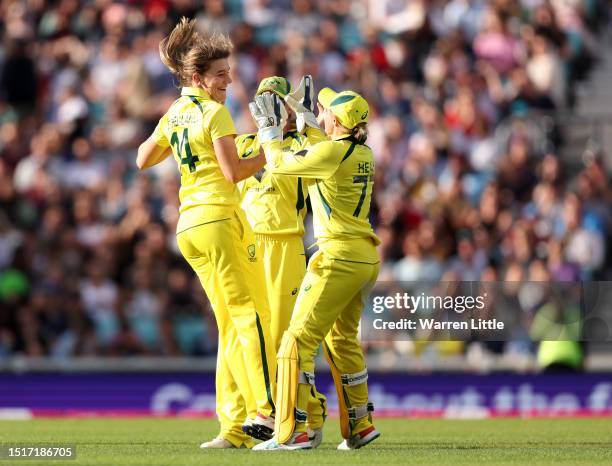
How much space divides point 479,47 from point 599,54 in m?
1.93

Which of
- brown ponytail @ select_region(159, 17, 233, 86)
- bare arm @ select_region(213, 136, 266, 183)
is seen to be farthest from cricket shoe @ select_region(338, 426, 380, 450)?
brown ponytail @ select_region(159, 17, 233, 86)

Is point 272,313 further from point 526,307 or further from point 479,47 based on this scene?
point 479,47

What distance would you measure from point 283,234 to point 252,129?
6.88 m

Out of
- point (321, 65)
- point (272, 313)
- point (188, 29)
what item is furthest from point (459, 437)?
point (321, 65)

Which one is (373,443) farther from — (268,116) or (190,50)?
(190,50)

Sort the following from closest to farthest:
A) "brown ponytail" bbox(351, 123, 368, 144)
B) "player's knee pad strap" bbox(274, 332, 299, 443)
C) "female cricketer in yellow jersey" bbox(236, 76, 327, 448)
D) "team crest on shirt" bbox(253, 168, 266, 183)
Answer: "player's knee pad strap" bbox(274, 332, 299, 443)
"brown ponytail" bbox(351, 123, 368, 144)
"female cricketer in yellow jersey" bbox(236, 76, 327, 448)
"team crest on shirt" bbox(253, 168, 266, 183)

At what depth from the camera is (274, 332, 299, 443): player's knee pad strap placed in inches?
349

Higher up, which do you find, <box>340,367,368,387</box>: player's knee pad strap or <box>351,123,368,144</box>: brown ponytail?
<box>351,123,368,144</box>: brown ponytail

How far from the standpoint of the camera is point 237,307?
9.09 m

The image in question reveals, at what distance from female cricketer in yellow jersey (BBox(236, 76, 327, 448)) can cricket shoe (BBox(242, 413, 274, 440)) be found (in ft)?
1.80

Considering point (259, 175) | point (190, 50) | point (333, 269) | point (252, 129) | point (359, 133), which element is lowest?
point (333, 269)

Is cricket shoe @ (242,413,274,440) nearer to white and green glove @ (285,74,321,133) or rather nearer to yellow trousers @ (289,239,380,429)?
yellow trousers @ (289,239,380,429)

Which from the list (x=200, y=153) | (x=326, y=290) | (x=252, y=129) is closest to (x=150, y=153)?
(x=200, y=153)

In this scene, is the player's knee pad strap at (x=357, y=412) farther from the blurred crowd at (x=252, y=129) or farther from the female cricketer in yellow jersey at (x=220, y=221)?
the blurred crowd at (x=252, y=129)
